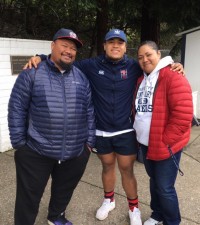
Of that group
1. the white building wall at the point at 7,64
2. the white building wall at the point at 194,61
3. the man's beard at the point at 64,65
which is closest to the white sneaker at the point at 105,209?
the man's beard at the point at 64,65

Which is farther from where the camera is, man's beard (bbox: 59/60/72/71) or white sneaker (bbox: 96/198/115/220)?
white sneaker (bbox: 96/198/115/220)

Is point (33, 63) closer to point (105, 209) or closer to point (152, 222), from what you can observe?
point (105, 209)

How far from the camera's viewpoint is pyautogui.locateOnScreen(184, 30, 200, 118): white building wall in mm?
6578

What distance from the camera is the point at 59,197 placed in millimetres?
2701

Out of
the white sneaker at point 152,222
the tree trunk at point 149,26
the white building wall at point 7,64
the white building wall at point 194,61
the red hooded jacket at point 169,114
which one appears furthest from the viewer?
the tree trunk at point 149,26

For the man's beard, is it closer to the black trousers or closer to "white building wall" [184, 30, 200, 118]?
the black trousers

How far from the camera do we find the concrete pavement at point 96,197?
2973 mm

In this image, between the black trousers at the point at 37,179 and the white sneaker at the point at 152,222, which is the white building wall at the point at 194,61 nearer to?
the white sneaker at the point at 152,222

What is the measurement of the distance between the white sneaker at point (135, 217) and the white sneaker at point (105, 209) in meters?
0.27

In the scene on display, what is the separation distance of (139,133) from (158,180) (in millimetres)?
420

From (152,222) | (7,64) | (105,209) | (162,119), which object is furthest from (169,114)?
(7,64)

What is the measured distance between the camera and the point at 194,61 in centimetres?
665

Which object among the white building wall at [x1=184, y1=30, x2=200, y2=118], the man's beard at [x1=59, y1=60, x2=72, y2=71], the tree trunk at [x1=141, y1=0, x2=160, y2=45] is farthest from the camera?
the tree trunk at [x1=141, y1=0, x2=160, y2=45]

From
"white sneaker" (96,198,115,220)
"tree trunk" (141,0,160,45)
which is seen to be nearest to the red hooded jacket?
"white sneaker" (96,198,115,220)
